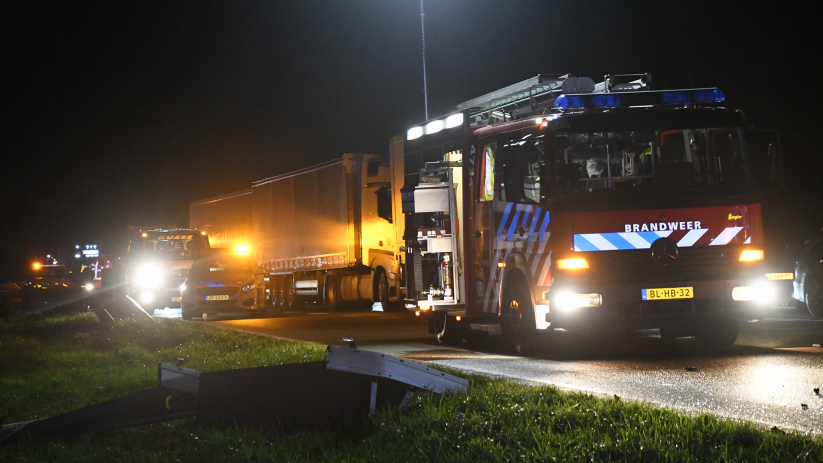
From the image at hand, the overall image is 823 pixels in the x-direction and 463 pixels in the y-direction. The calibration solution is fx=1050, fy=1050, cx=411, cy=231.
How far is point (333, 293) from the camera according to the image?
27938 mm

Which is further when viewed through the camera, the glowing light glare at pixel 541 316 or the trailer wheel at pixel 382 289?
the trailer wheel at pixel 382 289

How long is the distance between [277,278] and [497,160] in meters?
20.2

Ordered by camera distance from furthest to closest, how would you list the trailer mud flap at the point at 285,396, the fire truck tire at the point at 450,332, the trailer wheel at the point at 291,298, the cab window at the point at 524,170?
the trailer wheel at the point at 291,298, the fire truck tire at the point at 450,332, the cab window at the point at 524,170, the trailer mud flap at the point at 285,396

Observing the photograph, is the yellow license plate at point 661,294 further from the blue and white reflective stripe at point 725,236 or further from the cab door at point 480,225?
the cab door at point 480,225

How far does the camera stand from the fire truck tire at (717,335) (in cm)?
1225

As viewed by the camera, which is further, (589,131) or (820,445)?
(589,131)

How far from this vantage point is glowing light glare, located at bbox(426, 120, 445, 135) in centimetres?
1431

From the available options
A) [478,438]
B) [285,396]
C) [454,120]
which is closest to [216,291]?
[454,120]

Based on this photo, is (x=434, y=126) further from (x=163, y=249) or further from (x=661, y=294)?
(x=163, y=249)

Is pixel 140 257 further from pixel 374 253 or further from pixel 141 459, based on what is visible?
pixel 141 459

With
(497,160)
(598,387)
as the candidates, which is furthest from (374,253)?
(598,387)

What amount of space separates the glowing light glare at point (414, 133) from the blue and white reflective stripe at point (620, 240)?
4.12 m

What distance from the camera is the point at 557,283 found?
1158 cm

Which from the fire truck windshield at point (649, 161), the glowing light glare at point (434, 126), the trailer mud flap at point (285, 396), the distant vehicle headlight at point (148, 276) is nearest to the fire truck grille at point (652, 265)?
the fire truck windshield at point (649, 161)
